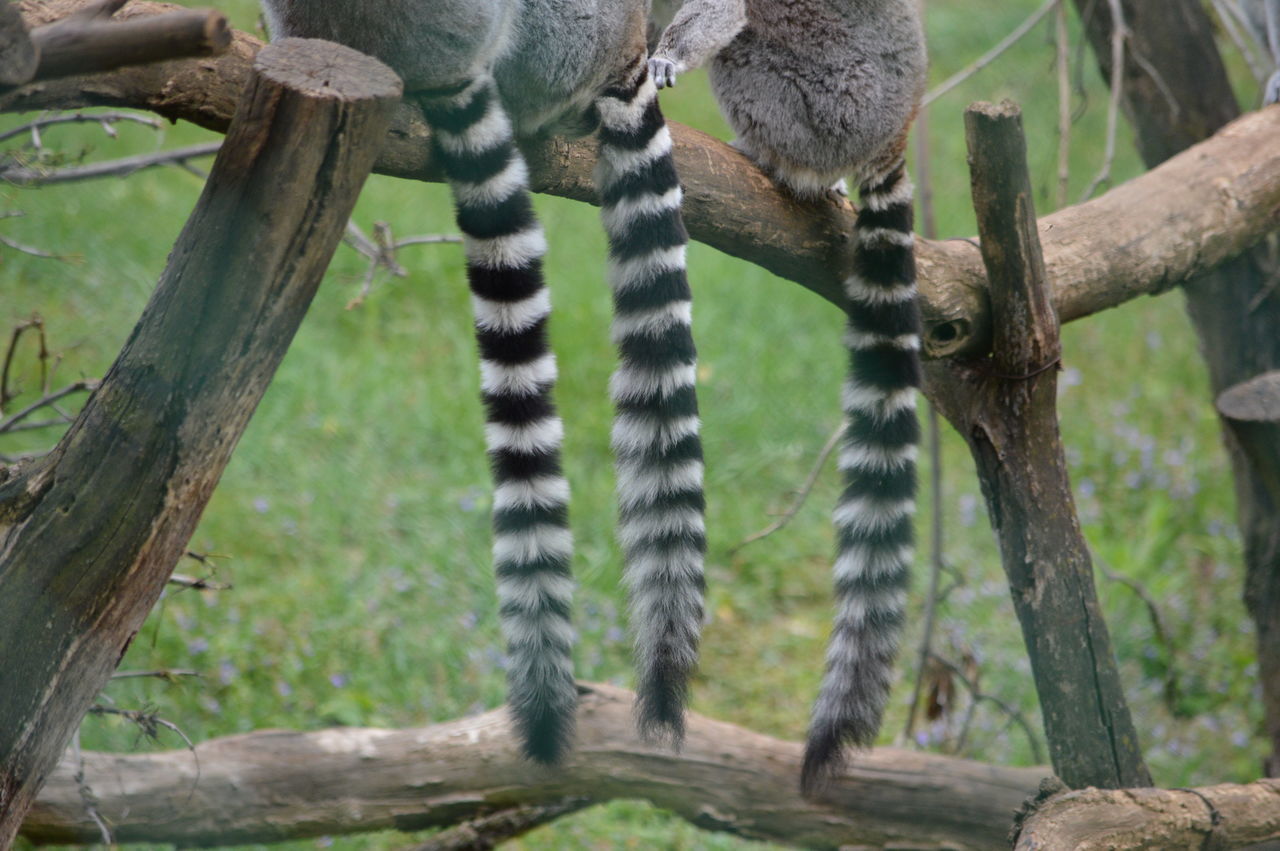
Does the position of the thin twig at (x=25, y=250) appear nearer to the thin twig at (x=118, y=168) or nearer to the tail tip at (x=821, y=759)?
the thin twig at (x=118, y=168)

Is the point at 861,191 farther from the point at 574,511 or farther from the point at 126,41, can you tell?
the point at 574,511

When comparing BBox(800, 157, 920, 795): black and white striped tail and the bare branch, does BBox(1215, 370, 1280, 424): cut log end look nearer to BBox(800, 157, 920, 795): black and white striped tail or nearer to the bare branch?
BBox(800, 157, 920, 795): black and white striped tail

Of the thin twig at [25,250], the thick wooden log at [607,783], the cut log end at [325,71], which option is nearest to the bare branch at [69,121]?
the thin twig at [25,250]

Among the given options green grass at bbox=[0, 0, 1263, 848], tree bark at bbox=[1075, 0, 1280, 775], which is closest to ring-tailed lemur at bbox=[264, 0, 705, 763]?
green grass at bbox=[0, 0, 1263, 848]

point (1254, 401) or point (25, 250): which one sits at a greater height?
point (1254, 401)

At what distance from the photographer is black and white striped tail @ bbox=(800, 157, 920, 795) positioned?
2611 mm

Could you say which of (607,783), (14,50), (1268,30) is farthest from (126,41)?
(1268,30)

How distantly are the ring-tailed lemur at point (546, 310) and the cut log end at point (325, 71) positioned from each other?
52 centimetres

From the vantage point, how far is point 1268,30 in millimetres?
4875

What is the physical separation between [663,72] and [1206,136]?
247cm

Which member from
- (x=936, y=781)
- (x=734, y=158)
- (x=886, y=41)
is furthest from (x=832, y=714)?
(x=886, y=41)

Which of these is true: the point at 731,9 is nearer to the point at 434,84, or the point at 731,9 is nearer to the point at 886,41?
the point at 886,41

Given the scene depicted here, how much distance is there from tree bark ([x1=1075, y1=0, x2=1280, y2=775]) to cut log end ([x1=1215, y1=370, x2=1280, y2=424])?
0.55 metres

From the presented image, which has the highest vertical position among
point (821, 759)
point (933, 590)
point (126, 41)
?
point (126, 41)
